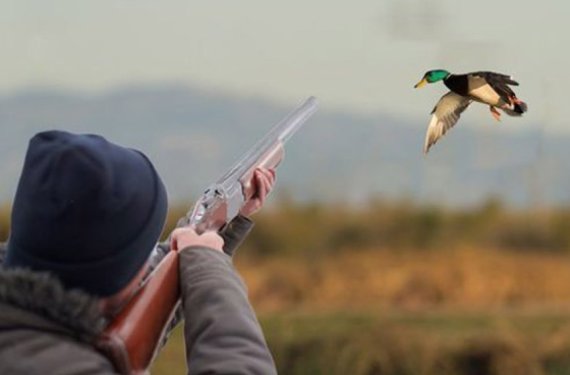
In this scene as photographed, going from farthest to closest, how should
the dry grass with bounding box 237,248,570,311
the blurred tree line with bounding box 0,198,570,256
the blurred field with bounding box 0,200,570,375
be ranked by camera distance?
the blurred tree line with bounding box 0,198,570,256
the dry grass with bounding box 237,248,570,311
the blurred field with bounding box 0,200,570,375

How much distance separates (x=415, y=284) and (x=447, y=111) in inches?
270

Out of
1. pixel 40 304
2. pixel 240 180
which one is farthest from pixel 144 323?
pixel 240 180

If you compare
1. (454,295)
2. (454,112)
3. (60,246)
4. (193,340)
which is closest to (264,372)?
(193,340)

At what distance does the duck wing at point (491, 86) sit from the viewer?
202 centimetres

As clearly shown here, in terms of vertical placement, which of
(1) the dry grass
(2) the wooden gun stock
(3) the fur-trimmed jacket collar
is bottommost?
(1) the dry grass

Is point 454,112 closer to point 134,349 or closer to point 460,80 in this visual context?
point 460,80

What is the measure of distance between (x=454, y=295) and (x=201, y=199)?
6.82 metres

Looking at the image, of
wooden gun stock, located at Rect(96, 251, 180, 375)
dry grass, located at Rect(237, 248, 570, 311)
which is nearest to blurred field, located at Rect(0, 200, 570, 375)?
dry grass, located at Rect(237, 248, 570, 311)

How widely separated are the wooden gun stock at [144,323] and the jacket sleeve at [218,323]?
19mm

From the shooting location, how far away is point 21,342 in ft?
6.11

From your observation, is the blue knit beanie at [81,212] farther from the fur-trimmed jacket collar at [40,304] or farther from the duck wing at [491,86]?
the duck wing at [491,86]

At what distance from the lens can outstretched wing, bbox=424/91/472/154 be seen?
2.16 meters

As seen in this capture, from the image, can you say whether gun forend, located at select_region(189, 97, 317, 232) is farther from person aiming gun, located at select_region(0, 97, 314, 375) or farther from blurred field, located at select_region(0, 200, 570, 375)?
blurred field, located at select_region(0, 200, 570, 375)

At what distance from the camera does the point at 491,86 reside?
81.1 inches
